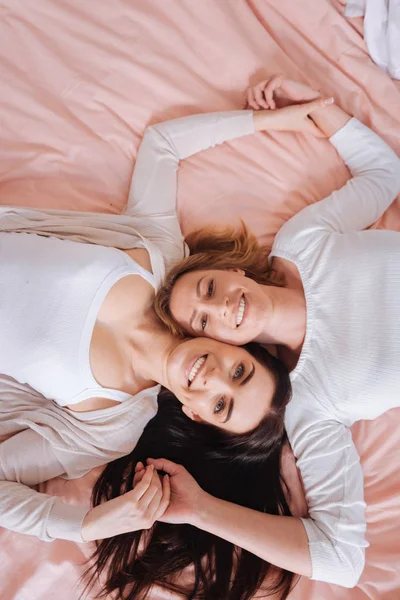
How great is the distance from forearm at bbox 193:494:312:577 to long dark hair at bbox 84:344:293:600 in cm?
11

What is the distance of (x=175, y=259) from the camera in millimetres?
1801

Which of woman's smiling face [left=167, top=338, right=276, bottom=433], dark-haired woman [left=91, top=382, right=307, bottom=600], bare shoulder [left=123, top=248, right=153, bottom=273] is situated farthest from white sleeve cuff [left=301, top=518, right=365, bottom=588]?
bare shoulder [left=123, top=248, right=153, bottom=273]

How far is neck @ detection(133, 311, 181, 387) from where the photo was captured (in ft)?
5.50

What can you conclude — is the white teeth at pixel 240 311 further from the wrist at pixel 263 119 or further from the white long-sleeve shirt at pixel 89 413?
the wrist at pixel 263 119

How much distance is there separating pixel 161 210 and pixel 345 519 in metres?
1.16

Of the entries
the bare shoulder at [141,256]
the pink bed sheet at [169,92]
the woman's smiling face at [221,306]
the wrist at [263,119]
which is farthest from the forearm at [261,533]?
the wrist at [263,119]

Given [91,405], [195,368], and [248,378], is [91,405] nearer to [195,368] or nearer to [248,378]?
[195,368]

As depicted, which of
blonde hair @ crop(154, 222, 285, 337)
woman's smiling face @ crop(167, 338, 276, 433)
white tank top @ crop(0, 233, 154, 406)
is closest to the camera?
woman's smiling face @ crop(167, 338, 276, 433)

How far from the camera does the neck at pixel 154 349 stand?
5.50 ft

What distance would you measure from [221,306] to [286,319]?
0.98ft

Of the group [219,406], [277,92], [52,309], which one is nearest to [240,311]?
[219,406]

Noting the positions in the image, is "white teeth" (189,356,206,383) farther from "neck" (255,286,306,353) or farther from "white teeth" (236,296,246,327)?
"neck" (255,286,306,353)

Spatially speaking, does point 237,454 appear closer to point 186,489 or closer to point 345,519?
point 186,489

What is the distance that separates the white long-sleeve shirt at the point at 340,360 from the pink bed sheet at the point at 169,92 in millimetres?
220
